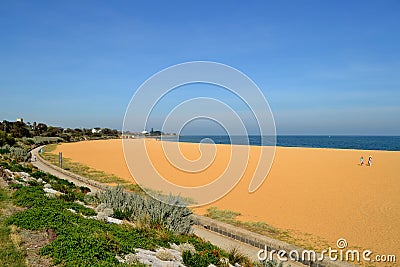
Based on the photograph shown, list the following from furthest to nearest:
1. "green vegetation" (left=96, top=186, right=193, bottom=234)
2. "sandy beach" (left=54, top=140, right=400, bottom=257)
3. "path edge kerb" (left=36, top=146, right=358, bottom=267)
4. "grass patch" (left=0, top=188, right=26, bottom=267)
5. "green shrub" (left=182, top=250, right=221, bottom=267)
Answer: "sandy beach" (left=54, top=140, right=400, bottom=257), "green vegetation" (left=96, top=186, right=193, bottom=234), "path edge kerb" (left=36, top=146, right=358, bottom=267), "green shrub" (left=182, top=250, right=221, bottom=267), "grass patch" (left=0, top=188, right=26, bottom=267)

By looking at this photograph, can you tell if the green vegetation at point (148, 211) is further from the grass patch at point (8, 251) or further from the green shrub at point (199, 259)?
the grass patch at point (8, 251)

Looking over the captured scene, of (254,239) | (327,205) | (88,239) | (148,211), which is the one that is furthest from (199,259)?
(327,205)

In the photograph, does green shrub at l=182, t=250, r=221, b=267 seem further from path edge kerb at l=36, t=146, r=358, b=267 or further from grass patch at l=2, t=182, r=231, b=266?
path edge kerb at l=36, t=146, r=358, b=267

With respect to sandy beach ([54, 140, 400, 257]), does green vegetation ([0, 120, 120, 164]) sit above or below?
above

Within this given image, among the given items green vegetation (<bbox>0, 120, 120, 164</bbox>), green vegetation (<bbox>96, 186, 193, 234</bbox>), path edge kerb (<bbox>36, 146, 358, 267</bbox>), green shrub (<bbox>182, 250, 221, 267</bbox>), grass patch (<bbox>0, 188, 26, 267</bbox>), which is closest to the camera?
grass patch (<bbox>0, 188, 26, 267</bbox>)

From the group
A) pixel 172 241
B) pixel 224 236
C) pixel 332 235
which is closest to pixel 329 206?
pixel 332 235

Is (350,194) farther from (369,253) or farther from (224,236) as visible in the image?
(224,236)

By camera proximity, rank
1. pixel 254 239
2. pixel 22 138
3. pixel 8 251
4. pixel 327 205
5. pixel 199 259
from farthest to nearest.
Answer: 1. pixel 22 138
2. pixel 327 205
3. pixel 254 239
4. pixel 199 259
5. pixel 8 251

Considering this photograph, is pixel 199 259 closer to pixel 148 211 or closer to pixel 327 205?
Result: pixel 148 211

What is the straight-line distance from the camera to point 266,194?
45.1 feet

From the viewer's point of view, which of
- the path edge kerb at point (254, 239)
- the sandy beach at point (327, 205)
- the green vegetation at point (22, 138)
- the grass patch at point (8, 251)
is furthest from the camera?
the green vegetation at point (22, 138)

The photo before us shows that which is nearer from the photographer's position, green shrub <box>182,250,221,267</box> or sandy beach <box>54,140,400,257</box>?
green shrub <box>182,250,221,267</box>

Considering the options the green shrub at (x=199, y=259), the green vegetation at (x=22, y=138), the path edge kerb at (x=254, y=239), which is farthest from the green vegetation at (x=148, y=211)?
the green vegetation at (x=22, y=138)

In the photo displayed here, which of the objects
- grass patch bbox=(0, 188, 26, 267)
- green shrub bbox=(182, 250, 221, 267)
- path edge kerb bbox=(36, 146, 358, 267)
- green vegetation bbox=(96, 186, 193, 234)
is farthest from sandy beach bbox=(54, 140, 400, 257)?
grass patch bbox=(0, 188, 26, 267)
